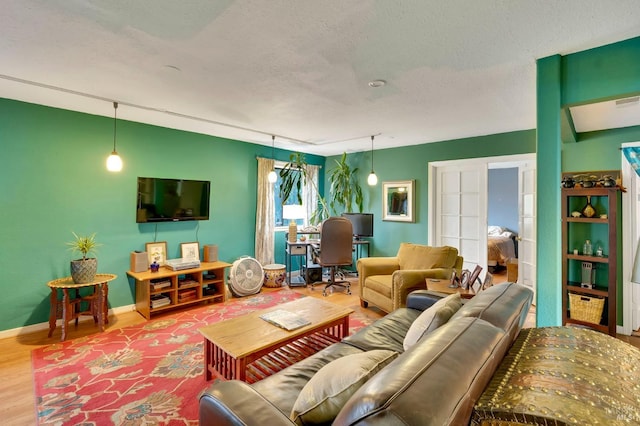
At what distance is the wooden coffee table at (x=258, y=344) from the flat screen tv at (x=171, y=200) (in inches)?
90.0

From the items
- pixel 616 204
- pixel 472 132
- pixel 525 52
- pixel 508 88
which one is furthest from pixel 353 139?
pixel 616 204

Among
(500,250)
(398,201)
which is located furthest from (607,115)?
(500,250)

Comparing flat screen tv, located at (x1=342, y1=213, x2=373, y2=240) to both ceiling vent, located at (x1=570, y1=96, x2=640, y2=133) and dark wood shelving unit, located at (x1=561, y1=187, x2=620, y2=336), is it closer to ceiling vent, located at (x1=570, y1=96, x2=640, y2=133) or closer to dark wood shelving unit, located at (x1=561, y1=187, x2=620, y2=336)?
dark wood shelving unit, located at (x1=561, y1=187, x2=620, y2=336)

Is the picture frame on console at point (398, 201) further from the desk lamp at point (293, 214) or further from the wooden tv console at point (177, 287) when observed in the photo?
the wooden tv console at point (177, 287)

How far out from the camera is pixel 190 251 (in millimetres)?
4258

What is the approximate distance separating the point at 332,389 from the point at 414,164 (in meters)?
4.55

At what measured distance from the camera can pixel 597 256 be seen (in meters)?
3.19

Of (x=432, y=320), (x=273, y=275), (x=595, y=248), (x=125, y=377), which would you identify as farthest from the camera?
(x=273, y=275)

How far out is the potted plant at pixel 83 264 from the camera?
3037 mm

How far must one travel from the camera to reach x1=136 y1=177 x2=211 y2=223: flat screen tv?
12.6 ft

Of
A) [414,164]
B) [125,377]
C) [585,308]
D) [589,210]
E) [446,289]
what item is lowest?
[125,377]

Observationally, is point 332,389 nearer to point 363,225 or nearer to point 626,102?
point 626,102

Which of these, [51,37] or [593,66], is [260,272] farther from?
[593,66]

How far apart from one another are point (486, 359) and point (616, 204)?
137 inches
